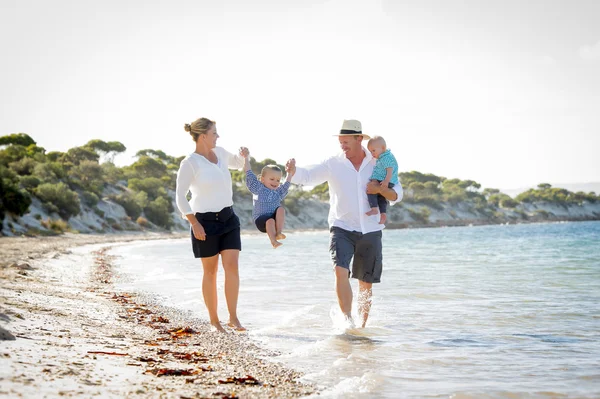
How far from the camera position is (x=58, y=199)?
3625 cm

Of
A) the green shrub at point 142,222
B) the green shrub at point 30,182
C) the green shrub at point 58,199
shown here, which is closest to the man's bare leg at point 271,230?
the green shrub at point 58,199

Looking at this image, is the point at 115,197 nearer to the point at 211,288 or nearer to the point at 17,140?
the point at 17,140

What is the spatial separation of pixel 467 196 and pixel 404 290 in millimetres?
113290

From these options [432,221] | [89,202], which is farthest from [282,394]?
[432,221]

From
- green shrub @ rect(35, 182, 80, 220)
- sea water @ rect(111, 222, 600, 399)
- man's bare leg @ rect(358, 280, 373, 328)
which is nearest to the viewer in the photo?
sea water @ rect(111, 222, 600, 399)

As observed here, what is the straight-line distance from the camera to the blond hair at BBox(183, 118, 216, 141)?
5578mm

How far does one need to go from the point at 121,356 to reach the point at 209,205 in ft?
6.07

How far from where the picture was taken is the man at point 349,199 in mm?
5770

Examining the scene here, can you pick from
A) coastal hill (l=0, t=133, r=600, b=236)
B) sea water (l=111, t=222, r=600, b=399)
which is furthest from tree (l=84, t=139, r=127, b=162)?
sea water (l=111, t=222, r=600, b=399)

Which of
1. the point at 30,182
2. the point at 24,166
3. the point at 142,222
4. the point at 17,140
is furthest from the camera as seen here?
the point at 17,140

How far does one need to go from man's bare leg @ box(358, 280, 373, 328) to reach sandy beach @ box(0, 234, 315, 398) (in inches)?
51.8

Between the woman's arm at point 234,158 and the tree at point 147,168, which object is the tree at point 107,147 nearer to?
the tree at point 147,168

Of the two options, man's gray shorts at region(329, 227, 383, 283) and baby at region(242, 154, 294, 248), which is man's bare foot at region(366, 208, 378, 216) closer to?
man's gray shorts at region(329, 227, 383, 283)

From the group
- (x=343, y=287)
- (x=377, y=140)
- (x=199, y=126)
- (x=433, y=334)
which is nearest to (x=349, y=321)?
(x=343, y=287)
